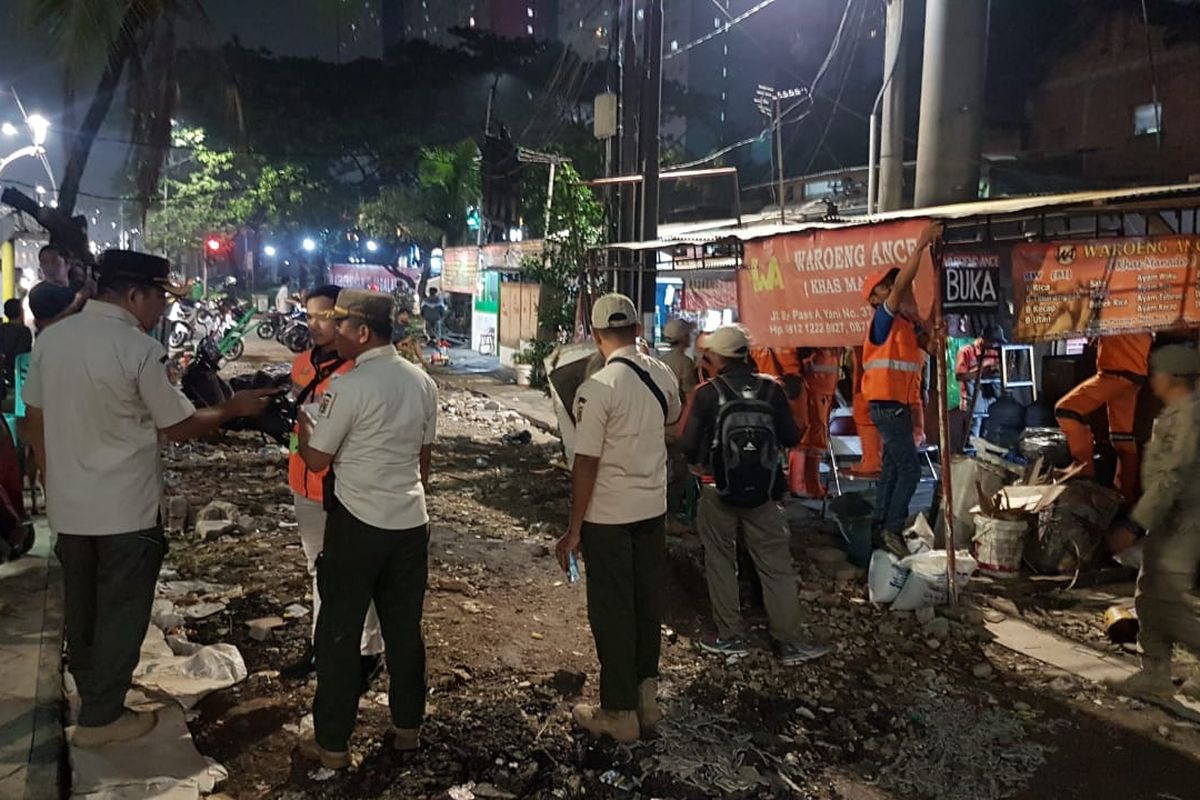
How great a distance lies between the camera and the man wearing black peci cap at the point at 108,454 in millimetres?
3348

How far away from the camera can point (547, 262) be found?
1480 centimetres

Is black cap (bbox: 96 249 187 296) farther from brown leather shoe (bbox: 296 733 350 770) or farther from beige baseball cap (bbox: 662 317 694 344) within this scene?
beige baseball cap (bbox: 662 317 694 344)

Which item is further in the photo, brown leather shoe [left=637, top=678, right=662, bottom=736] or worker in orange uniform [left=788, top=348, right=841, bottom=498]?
worker in orange uniform [left=788, top=348, right=841, bottom=498]

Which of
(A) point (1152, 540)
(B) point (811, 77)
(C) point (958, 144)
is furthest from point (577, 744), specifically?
(B) point (811, 77)

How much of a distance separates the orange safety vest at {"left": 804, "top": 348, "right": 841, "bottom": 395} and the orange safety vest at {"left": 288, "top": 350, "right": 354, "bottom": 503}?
469cm

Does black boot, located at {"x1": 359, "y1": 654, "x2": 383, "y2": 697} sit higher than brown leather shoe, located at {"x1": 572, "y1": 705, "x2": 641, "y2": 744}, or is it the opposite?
black boot, located at {"x1": 359, "y1": 654, "x2": 383, "y2": 697}

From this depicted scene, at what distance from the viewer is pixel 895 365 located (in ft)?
20.1

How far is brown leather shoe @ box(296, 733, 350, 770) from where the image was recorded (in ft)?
11.4

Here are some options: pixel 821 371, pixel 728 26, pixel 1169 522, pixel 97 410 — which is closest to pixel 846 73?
pixel 728 26

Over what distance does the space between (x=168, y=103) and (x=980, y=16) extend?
8348 millimetres

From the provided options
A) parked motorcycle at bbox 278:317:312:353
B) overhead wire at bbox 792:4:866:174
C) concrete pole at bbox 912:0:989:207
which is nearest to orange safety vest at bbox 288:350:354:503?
concrete pole at bbox 912:0:989:207

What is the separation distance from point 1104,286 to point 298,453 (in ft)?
16.5

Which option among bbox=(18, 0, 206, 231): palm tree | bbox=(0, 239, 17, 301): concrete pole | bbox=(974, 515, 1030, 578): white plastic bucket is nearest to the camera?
bbox=(974, 515, 1030, 578): white plastic bucket

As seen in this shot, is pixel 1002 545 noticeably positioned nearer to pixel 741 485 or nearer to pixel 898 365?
pixel 898 365
